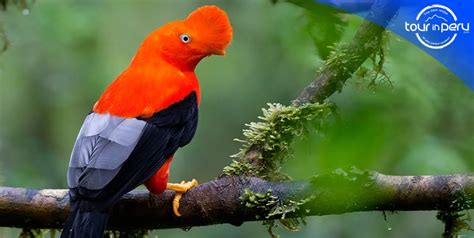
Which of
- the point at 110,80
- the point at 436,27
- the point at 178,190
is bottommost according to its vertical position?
the point at 178,190

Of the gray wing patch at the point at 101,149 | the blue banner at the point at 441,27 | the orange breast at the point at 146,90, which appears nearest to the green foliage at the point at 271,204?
the gray wing patch at the point at 101,149

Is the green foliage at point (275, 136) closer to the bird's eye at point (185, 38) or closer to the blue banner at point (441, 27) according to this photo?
the bird's eye at point (185, 38)

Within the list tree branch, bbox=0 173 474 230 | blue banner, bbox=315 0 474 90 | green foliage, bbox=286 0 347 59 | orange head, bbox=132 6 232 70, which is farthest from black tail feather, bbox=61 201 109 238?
green foliage, bbox=286 0 347 59

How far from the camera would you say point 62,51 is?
5844 millimetres

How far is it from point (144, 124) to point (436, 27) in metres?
1.12

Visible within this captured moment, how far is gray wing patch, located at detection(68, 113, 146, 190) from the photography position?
2.31 m

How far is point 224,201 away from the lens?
2.41 m

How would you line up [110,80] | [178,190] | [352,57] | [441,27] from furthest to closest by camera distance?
[110,80], [178,190], [352,57], [441,27]

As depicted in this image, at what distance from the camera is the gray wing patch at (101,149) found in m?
2.31

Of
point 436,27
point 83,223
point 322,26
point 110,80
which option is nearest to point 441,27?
point 436,27

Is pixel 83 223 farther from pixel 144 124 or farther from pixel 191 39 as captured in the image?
pixel 191 39

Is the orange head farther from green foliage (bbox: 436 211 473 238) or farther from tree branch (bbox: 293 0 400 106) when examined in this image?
green foliage (bbox: 436 211 473 238)

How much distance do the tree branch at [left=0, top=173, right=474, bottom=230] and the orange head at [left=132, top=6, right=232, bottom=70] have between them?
53 cm

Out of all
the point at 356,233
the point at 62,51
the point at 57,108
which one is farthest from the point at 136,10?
the point at 356,233
